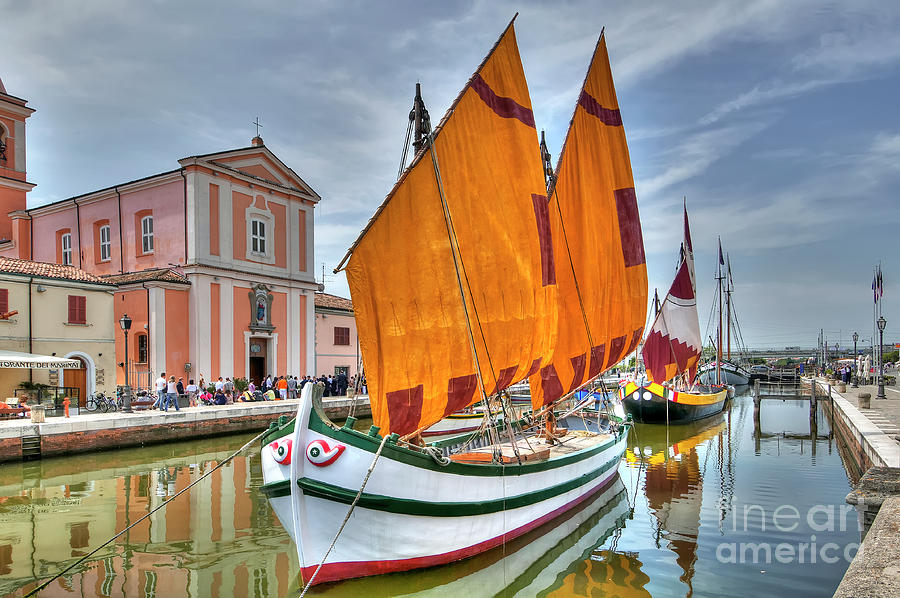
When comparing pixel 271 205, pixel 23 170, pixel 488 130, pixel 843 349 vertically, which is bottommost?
pixel 843 349

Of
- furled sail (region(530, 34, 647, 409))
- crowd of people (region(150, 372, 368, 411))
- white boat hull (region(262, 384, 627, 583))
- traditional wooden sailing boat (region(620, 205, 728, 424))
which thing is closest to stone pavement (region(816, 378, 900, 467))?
traditional wooden sailing boat (region(620, 205, 728, 424))

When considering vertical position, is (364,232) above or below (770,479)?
above

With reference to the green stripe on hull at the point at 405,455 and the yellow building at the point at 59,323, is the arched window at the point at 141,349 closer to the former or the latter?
the yellow building at the point at 59,323

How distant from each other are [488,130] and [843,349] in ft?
653

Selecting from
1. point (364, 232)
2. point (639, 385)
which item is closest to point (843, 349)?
point (639, 385)

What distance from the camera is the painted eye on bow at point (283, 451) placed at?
799 centimetres

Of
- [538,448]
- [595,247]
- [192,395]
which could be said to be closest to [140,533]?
[538,448]

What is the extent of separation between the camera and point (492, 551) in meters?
9.92

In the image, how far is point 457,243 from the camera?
33.9 ft

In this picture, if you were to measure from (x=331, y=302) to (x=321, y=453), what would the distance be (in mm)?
31009

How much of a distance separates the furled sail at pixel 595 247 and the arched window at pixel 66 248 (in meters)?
28.9

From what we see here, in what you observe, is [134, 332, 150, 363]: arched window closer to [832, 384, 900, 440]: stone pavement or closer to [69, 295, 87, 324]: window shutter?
[69, 295, 87, 324]: window shutter

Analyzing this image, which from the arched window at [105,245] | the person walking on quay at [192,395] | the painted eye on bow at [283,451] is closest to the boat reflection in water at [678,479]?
the painted eye on bow at [283,451]

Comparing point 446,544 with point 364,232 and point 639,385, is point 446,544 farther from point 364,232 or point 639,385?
point 639,385
